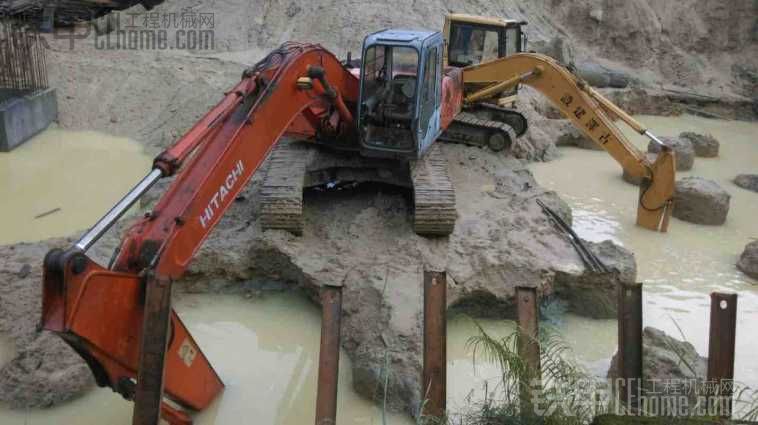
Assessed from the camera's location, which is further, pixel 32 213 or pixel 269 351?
pixel 32 213

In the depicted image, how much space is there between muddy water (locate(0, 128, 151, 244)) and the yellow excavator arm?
505 centimetres

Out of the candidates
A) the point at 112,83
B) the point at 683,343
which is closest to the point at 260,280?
the point at 683,343

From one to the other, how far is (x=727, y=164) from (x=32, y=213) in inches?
424

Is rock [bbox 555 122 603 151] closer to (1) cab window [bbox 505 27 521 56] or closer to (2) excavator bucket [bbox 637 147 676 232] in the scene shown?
(1) cab window [bbox 505 27 521 56]

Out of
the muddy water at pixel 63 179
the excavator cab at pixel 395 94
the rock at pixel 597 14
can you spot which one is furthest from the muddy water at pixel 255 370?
the rock at pixel 597 14

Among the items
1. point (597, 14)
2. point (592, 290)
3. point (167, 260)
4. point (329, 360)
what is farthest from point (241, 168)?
point (597, 14)

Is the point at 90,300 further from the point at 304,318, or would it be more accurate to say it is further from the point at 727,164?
the point at 727,164

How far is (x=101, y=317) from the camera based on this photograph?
379 cm

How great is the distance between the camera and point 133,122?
464 inches

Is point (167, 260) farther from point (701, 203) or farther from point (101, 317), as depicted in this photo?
point (701, 203)

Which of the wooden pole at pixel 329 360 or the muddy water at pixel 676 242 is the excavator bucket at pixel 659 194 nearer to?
the muddy water at pixel 676 242

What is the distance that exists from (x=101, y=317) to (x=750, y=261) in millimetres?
6707

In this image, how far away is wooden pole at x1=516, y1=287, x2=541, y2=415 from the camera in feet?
11.4

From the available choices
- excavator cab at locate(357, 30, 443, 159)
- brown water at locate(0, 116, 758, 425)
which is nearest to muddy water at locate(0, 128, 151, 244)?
brown water at locate(0, 116, 758, 425)
